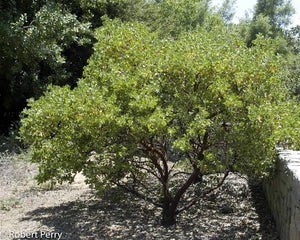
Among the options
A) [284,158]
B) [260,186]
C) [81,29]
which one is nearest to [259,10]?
[81,29]

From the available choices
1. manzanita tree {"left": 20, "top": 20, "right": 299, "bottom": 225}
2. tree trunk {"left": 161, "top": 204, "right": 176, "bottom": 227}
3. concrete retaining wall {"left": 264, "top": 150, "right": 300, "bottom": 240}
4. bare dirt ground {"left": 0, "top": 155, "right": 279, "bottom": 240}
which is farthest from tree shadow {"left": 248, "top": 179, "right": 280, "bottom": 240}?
tree trunk {"left": 161, "top": 204, "right": 176, "bottom": 227}

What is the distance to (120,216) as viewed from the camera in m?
5.91

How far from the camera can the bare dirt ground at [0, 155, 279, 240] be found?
515 centimetres

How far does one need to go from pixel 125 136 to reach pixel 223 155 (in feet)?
4.31

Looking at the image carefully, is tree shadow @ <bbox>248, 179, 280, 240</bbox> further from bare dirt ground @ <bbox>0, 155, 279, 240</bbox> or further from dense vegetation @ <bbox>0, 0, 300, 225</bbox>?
dense vegetation @ <bbox>0, 0, 300, 225</bbox>

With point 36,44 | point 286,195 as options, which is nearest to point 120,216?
point 286,195

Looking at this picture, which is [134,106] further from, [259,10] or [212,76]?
[259,10]

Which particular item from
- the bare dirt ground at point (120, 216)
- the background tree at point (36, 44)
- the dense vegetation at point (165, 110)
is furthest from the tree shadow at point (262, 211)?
the background tree at point (36, 44)

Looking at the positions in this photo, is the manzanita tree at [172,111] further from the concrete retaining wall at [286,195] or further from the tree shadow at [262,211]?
the tree shadow at [262,211]

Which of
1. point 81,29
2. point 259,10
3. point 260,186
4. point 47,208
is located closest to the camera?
point 47,208

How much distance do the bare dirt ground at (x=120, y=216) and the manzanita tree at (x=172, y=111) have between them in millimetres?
766

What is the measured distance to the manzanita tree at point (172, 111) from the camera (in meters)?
4.50

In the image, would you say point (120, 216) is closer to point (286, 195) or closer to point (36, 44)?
point (286, 195)

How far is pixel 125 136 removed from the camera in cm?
496
